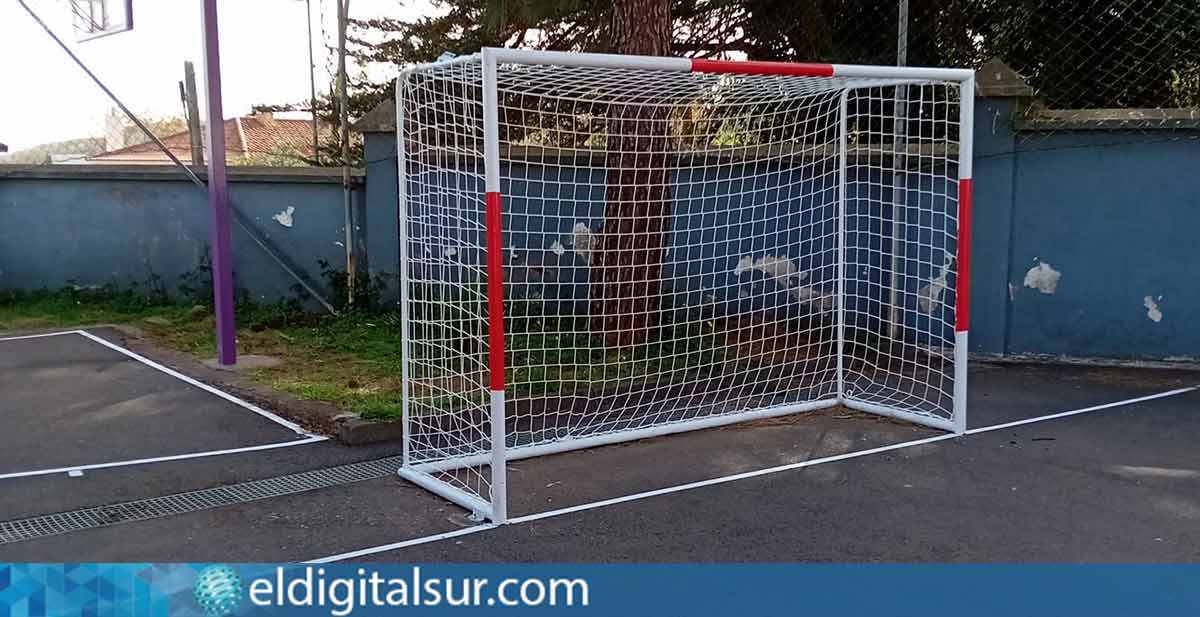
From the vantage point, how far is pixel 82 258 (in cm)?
1021

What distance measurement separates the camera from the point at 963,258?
5922mm

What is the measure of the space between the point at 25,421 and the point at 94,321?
3465 millimetres

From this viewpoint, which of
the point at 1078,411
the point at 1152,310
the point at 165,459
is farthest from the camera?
the point at 1152,310

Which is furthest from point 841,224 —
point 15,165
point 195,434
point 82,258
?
point 15,165

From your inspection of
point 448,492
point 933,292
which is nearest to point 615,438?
point 448,492

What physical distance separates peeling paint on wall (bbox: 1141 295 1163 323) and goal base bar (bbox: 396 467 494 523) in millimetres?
5405

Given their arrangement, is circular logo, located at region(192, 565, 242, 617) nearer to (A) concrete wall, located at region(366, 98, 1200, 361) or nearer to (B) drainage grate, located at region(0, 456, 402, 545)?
(B) drainage grate, located at region(0, 456, 402, 545)

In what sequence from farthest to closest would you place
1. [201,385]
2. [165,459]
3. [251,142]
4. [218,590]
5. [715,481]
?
[251,142] → [201,385] → [165,459] → [715,481] → [218,590]

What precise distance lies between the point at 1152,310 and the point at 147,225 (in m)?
8.74

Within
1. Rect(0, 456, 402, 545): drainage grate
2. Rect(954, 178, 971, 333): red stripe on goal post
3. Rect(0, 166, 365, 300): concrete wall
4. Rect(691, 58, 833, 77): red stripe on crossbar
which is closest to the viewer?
Rect(0, 456, 402, 545): drainage grate

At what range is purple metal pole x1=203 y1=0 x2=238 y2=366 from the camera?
6.96m

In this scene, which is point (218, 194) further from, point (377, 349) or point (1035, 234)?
point (1035, 234)

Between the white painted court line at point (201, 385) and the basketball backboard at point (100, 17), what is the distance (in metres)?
2.38

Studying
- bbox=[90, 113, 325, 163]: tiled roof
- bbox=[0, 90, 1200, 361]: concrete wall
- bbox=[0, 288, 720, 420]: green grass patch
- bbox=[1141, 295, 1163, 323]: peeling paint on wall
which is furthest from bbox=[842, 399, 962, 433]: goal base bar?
bbox=[90, 113, 325, 163]: tiled roof
